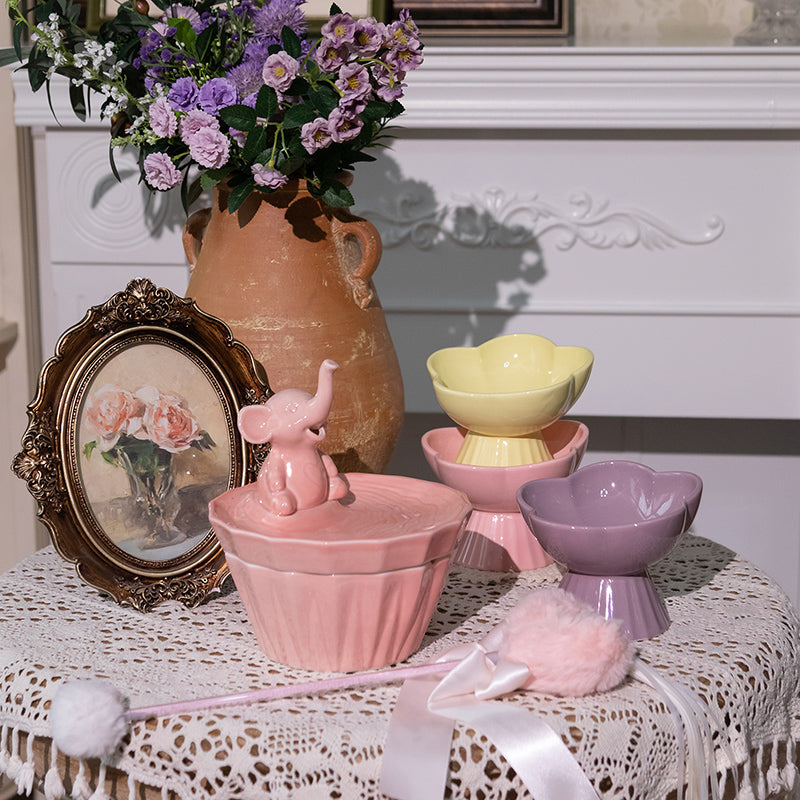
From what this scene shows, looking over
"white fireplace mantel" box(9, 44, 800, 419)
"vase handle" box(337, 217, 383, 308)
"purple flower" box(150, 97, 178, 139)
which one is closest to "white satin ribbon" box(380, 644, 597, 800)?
"vase handle" box(337, 217, 383, 308)

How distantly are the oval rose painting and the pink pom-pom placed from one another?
286mm

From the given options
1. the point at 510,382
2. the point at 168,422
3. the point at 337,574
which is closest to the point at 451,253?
the point at 510,382

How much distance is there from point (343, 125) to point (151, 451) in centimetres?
30

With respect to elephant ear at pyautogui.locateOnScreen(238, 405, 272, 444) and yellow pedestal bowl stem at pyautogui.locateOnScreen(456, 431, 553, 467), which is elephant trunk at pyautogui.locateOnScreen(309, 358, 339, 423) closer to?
elephant ear at pyautogui.locateOnScreen(238, 405, 272, 444)

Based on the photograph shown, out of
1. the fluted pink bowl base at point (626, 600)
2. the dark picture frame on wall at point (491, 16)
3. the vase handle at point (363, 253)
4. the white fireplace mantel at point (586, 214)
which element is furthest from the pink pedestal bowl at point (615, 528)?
the dark picture frame on wall at point (491, 16)

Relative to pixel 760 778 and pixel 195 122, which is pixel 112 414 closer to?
pixel 195 122

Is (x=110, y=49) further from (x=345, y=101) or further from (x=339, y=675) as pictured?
(x=339, y=675)

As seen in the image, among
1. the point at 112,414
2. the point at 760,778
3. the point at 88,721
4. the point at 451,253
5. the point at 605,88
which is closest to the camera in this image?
the point at 88,721

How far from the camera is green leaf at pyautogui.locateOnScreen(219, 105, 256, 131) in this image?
2.53 ft

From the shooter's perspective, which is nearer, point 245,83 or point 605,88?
point 245,83

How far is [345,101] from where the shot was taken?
2.53 feet

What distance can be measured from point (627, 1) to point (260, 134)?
815 millimetres

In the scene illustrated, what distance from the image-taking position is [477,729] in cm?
59

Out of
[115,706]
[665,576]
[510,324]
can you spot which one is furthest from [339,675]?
[510,324]
